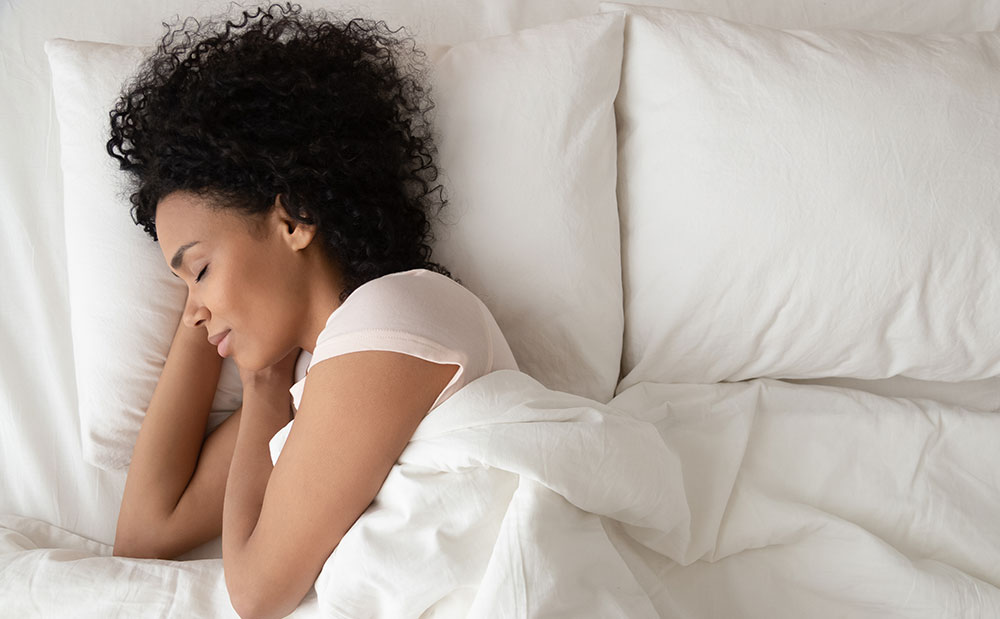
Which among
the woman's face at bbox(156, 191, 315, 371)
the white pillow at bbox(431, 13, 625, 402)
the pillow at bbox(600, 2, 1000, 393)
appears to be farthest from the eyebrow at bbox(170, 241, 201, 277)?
the pillow at bbox(600, 2, 1000, 393)

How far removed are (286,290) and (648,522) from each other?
0.49m

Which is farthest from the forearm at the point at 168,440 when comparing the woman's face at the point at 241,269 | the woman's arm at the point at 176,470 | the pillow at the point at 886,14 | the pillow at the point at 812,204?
Result: the pillow at the point at 886,14

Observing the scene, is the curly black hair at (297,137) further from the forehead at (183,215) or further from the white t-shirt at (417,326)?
the white t-shirt at (417,326)

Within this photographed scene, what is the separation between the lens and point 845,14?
53.9 inches

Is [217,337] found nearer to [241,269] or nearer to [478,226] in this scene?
[241,269]

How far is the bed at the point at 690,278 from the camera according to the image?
3.41 ft

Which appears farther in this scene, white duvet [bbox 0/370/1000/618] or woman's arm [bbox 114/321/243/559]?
woman's arm [bbox 114/321/243/559]

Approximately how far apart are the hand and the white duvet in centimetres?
23

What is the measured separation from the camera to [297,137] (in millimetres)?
993

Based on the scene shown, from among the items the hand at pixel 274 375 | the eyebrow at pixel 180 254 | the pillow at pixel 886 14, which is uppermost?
the pillow at pixel 886 14

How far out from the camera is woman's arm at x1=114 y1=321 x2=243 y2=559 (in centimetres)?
108

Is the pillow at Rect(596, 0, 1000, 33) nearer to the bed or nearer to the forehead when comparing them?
the bed

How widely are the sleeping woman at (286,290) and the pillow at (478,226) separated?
0.04m

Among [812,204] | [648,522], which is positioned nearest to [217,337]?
[648,522]
